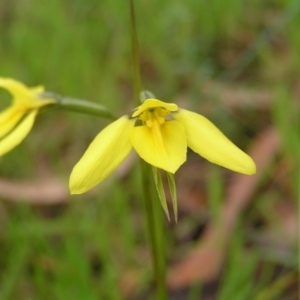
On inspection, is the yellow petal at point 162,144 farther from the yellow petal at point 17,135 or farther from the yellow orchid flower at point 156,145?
the yellow petal at point 17,135

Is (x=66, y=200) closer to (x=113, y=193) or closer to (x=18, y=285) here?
(x=113, y=193)

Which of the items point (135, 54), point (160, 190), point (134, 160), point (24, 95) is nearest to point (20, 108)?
point (24, 95)

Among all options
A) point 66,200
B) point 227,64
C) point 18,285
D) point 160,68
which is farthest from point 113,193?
point 227,64

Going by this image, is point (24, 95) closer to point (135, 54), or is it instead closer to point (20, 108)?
point (20, 108)

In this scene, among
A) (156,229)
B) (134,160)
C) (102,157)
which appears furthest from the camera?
(134,160)

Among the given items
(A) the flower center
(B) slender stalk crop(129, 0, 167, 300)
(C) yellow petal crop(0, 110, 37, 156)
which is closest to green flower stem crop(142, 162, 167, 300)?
(B) slender stalk crop(129, 0, 167, 300)

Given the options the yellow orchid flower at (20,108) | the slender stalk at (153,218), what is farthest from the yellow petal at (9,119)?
the slender stalk at (153,218)

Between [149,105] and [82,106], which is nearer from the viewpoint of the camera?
[149,105]

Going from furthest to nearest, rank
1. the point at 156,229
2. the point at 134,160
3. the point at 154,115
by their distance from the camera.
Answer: the point at 134,160 < the point at 156,229 < the point at 154,115
